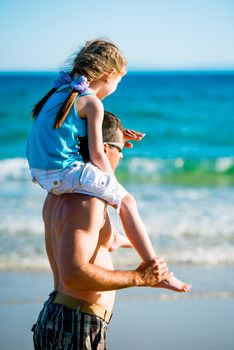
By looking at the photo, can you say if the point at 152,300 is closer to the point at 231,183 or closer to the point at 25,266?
the point at 25,266

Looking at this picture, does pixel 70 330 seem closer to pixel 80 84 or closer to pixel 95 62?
pixel 80 84

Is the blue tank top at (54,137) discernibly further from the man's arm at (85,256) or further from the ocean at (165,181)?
the ocean at (165,181)

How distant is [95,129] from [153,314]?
3.15m

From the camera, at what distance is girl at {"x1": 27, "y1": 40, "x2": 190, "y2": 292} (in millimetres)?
2959

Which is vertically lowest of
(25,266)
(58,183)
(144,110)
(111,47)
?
(58,183)

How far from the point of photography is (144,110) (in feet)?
97.4

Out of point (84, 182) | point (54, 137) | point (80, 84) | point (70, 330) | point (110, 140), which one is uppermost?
point (80, 84)

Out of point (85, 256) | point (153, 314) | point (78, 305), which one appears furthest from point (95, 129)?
point (153, 314)

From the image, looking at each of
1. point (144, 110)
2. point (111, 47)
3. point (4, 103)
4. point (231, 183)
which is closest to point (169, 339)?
point (111, 47)

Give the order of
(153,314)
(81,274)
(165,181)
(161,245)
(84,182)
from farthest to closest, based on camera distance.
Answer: (165,181) → (161,245) → (153,314) → (84,182) → (81,274)

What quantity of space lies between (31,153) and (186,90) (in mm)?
39648

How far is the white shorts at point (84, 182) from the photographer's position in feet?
9.63

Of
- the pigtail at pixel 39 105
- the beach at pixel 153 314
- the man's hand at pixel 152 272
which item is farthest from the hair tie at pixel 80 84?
the beach at pixel 153 314

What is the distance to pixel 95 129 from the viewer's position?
2.99 meters
